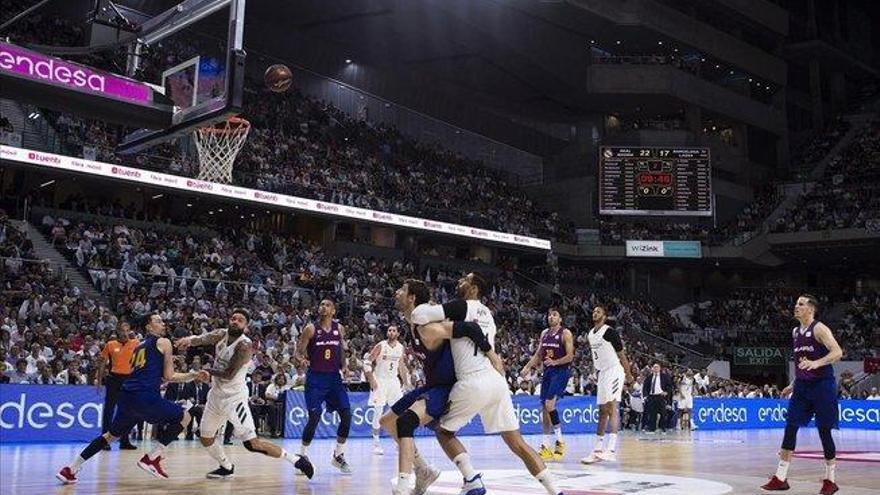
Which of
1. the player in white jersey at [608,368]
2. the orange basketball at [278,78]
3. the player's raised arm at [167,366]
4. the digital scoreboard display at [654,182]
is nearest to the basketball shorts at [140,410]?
the player's raised arm at [167,366]

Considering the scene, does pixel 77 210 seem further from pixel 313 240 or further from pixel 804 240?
pixel 804 240

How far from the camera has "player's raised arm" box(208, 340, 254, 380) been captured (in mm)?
9805

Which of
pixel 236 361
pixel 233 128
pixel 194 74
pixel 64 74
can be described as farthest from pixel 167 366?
pixel 233 128

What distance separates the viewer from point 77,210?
28.2 metres

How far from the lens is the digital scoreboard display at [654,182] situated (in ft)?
139

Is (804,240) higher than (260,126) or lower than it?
lower

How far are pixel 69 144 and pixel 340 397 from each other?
1823cm

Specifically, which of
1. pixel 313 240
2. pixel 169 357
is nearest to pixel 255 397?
pixel 169 357

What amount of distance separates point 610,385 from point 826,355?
14.6ft

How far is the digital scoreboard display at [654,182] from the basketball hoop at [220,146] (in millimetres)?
22144

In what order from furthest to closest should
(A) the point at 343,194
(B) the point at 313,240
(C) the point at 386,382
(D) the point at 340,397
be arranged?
(B) the point at 313,240 → (A) the point at 343,194 → (C) the point at 386,382 → (D) the point at 340,397

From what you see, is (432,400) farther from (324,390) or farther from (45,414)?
(45,414)

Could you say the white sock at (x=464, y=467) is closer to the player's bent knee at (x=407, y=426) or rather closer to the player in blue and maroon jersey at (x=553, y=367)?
the player's bent knee at (x=407, y=426)

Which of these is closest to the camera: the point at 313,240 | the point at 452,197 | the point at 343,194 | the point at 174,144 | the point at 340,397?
the point at 340,397
